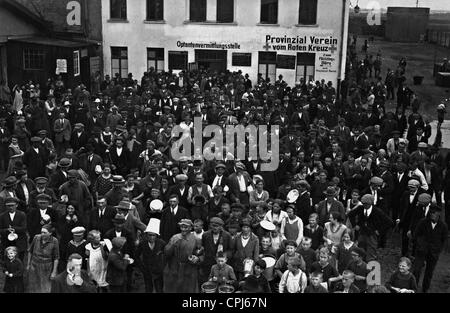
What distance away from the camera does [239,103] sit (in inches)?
885

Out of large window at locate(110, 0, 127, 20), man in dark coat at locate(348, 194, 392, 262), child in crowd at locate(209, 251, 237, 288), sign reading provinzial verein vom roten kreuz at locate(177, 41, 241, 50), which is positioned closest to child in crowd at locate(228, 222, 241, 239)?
child in crowd at locate(209, 251, 237, 288)

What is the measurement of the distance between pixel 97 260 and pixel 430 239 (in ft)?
19.4

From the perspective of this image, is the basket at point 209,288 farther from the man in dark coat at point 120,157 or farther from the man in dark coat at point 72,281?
the man in dark coat at point 120,157

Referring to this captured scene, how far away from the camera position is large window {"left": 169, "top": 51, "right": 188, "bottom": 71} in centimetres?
3102

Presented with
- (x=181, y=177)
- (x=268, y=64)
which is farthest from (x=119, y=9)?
(x=181, y=177)

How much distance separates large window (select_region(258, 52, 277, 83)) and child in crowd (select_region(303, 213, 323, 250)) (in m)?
21.2

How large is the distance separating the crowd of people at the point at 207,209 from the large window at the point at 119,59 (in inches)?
546

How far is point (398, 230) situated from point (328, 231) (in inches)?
145

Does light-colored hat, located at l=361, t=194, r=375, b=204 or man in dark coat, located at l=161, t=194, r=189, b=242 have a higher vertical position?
light-colored hat, located at l=361, t=194, r=375, b=204

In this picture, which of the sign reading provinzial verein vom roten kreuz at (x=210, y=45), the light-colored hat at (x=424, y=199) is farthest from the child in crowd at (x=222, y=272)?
the sign reading provinzial verein vom roten kreuz at (x=210, y=45)

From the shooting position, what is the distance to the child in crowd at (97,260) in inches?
361

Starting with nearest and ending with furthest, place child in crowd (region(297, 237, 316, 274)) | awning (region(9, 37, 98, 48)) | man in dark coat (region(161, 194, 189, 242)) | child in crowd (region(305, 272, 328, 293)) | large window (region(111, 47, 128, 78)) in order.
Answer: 1. child in crowd (region(305, 272, 328, 293))
2. child in crowd (region(297, 237, 316, 274))
3. man in dark coat (region(161, 194, 189, 242))
4. awning (region(9, 37, 98, 48))
5. large window (region(111, 47, 128, 78))

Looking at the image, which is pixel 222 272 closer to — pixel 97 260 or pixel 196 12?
pixel 97 260

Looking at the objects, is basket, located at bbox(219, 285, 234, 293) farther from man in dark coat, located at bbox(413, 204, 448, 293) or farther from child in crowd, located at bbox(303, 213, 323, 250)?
→ man in dark coat, located at bbox(413, 204, 448, 293)
